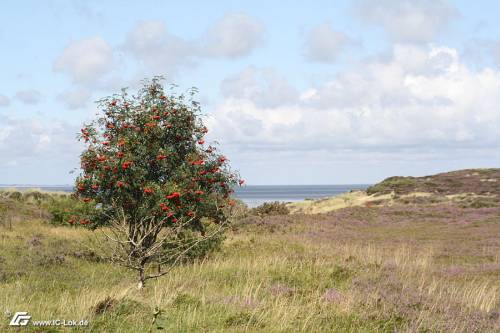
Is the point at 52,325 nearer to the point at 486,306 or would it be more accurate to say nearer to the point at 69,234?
the point at 486,306

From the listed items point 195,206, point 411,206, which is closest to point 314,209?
point 411,206

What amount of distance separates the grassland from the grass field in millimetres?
31

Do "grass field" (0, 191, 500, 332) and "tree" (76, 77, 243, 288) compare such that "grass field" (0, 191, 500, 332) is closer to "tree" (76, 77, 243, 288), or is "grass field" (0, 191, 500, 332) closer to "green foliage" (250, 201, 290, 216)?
"tree" (76, 77, 243, 288)

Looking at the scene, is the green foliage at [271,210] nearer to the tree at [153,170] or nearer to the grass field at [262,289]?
the grass field at [262,289]

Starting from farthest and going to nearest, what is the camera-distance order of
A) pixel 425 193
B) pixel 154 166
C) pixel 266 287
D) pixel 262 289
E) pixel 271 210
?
pixel 425 193 → pixel 271 210 → pixel 154 166 → pixel 266 287 → pixel 262 289

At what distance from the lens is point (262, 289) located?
11.8 meters

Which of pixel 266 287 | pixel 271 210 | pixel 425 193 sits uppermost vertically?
pixel 425 193

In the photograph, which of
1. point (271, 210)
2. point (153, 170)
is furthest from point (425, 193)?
point (153, 170)

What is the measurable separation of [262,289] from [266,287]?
32cm

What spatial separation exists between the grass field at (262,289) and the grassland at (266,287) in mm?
31

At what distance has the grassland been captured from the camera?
870 centimetres

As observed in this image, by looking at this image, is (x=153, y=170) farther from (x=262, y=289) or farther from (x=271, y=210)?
(x=271, y=210)

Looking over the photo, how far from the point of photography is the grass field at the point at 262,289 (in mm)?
8672

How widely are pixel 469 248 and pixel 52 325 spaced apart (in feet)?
77.8
